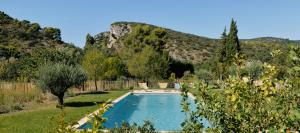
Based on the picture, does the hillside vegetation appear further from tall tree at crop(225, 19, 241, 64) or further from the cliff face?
the cliff face

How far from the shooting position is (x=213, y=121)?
353 cm

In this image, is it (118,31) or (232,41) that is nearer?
(232,41)

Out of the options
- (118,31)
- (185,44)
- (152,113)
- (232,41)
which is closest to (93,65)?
(152,113)

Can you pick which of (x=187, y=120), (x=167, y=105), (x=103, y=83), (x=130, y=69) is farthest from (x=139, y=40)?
(x=187, y=120)

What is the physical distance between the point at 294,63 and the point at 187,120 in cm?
120

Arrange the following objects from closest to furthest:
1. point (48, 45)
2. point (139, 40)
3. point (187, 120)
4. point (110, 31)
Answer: point (187, 120) < point (139, 40) < point (48, 45) < point (110, 31)

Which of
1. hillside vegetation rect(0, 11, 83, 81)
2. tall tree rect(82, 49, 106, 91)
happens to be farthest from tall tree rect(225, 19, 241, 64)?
tall tree rect(82, 49, 106, 91)

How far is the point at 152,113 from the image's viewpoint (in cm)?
2280

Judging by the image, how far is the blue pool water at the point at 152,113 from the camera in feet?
60.1

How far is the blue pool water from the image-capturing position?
60.1ft

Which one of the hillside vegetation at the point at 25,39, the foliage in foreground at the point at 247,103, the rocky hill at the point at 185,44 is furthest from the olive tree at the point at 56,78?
the rocky hill at the point at 185,44

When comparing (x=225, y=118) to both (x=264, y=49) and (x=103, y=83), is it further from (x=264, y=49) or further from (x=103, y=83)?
(x=264, y=49)

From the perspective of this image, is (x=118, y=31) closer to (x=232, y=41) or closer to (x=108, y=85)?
(x=232, y=41)

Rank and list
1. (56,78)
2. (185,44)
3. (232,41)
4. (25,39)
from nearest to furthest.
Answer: (56,78), (232,41), (25,39), (185,44)
